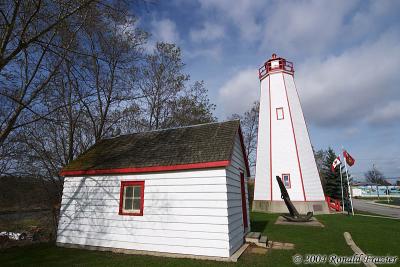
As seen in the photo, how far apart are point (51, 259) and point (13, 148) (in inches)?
208

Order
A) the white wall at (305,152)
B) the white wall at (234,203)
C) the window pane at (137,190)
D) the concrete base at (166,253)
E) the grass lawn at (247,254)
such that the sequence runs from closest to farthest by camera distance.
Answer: the grass lawn at (247,254) < the concrete base at (166,253) < the white wall at (234,203) < the window pane at (137,190) < the white wall at (305,152)

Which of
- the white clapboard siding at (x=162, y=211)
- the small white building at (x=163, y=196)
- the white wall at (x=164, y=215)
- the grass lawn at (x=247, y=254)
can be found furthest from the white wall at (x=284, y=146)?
the white clapboard siding at (x=162, y=211)

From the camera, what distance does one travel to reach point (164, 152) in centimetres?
1038

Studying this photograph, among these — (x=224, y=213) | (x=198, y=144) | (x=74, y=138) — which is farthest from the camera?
(x=74, y=138)

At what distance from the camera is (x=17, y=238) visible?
16.0 m

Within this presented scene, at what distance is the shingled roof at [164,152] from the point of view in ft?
30.3

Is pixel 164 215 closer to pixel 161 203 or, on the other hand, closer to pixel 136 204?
pixel 161 203

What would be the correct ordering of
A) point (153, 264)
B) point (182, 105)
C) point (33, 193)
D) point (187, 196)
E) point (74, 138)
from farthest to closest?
1. point (182, 105)
2. point (74, 138)
3. point (33, 193)
4. point (187, 196)
5. point (153, 264)

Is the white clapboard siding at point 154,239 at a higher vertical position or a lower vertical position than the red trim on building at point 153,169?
lower

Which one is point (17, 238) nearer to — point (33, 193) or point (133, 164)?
point (33, 193)

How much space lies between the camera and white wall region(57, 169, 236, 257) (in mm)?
8445

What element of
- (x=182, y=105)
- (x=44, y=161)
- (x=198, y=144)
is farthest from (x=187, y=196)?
(x=182, y=105)

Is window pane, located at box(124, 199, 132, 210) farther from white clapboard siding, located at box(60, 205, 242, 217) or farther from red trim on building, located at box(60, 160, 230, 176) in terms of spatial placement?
red trim on building, located at box(60, 160, 230, 176)

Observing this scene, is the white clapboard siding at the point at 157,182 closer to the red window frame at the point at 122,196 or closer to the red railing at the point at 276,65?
the red window frame at the point at 122,196
